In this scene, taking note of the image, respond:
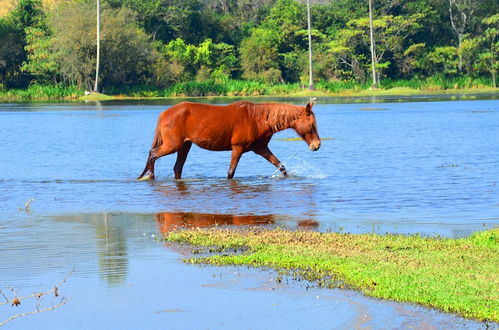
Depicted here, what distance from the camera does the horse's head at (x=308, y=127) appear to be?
53.6 feet

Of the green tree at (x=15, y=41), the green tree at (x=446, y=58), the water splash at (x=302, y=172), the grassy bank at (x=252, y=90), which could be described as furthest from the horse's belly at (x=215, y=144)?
the green tree at (x=446, y=58)

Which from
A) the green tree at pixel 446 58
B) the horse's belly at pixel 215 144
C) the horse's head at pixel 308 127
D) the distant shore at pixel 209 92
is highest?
the green tree at pixel 446 58

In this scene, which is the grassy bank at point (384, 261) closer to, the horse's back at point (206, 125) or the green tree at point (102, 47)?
the horse's back at point (206, 125)

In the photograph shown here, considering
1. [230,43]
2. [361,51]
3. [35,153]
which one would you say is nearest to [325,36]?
[361,51]

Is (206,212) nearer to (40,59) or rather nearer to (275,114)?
(275,114)

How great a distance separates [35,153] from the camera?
24.6m

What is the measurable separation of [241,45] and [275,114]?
6108 centimetres

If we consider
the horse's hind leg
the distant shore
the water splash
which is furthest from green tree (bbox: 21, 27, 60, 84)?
the horse's hind leg

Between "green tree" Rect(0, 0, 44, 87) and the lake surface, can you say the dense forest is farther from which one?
the lake surface

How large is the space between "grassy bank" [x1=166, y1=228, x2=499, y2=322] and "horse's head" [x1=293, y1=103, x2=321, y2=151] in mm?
5661

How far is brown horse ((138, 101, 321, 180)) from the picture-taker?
1638 centimetres

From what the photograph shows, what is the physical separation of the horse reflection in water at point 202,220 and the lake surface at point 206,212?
0.03 m

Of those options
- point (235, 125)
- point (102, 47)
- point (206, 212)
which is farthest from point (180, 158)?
point (102, 47)

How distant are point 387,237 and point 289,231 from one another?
1.22 m
